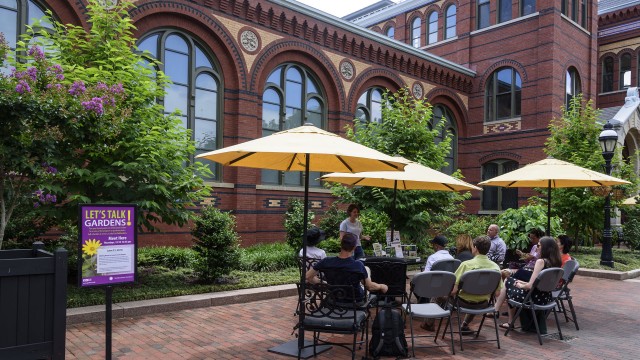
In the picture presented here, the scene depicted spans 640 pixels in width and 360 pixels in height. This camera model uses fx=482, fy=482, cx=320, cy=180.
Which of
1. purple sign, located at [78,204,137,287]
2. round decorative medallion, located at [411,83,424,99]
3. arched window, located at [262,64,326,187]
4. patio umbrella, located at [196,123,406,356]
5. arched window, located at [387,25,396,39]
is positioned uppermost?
arched window, located at [387,25,396,39]

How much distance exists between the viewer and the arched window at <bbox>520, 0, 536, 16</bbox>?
913 inches

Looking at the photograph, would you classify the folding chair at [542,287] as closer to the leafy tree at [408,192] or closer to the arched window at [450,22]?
the leafy tree at [408,192]

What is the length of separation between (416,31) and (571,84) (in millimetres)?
9228

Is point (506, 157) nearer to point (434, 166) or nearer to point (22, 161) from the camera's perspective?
point (434, 166)

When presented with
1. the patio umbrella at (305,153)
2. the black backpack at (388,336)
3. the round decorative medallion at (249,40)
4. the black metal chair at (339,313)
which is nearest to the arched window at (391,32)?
the round decorative medallion at (249,40)

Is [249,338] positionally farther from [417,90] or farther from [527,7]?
[527,7]

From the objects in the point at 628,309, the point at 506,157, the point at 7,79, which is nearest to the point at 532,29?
the point at 506,157

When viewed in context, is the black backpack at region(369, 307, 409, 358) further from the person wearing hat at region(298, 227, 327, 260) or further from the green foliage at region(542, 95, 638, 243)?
the green foliage at region(542, 95, 638, 243)

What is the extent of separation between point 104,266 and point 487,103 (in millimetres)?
23471

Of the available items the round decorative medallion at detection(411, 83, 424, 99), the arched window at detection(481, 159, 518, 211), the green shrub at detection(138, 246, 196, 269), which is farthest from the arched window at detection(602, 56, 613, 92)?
the green shrub at detection(138, 246, 196, 269)

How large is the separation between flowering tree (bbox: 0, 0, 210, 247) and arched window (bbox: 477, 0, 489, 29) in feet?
67.3

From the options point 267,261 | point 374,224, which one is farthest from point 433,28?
point 267,261

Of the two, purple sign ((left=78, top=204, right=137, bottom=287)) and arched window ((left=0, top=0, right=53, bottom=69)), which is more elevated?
arched window ((left=0, top=0, right=53, bottom=69))

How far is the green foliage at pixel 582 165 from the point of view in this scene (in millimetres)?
16250
